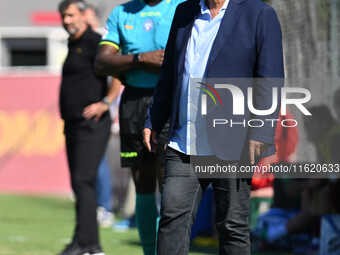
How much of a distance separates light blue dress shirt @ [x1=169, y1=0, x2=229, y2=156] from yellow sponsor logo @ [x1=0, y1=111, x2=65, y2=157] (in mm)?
10528

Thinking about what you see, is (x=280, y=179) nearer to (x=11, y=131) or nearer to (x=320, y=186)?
(x=320, y=186)

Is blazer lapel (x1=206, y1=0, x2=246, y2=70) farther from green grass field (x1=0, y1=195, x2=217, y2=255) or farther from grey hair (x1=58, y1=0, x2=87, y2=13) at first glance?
green grass field (x1=0, y1=195, x2=217, y2=255)

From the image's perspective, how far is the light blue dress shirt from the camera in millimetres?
4328

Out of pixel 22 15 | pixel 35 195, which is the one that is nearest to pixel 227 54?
pixel 35 195

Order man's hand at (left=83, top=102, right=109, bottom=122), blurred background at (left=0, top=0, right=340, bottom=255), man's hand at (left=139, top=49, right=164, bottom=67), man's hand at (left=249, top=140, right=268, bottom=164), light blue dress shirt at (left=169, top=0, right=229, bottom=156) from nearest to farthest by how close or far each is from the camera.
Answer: man's hand at (left=249, top=140, right=268, bottom=164)
light blue dress shirt at (left=169, top=0, right=229, bottom=156)
man's hand at (left=139, top=49, right=164, bottom=67)
man's hand at (left=83, top=102, right=109, bottom=122)
blurred background at (left=0, top=0, right=340, bottom=255)

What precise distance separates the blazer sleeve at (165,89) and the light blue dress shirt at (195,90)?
18 centimetres

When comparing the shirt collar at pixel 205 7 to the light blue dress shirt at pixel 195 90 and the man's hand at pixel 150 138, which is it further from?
the man's hand at pixel 150 138

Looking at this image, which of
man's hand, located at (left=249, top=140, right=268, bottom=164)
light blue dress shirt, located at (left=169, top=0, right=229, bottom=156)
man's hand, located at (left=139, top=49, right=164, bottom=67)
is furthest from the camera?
man's hand, located at (left=139, top=49, right=164, bottom=67)

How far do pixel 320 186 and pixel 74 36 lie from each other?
98.3 inches

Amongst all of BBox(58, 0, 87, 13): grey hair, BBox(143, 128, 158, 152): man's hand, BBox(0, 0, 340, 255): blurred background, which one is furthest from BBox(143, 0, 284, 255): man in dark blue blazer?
BBox(58, 0, 87, 13): grey hair

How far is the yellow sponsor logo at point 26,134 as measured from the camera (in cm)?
1473

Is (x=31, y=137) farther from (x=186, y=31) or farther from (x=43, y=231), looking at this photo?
(x=186, y=31)

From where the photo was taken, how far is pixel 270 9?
4.30 m

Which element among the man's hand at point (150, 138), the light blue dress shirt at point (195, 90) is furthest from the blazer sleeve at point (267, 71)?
the man's hand at point (150, 138)
